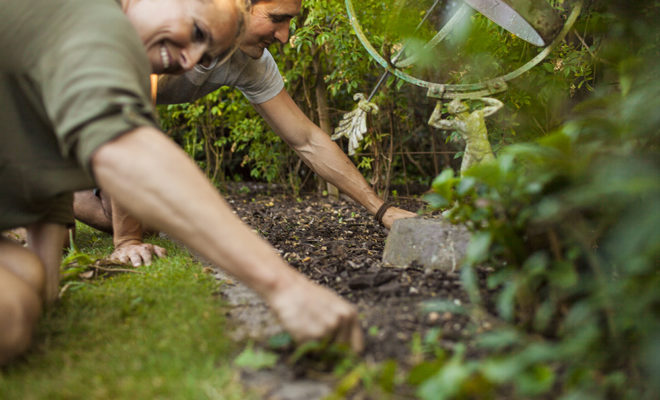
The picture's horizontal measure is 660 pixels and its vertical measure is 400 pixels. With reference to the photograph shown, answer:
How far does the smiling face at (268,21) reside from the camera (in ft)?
8.59

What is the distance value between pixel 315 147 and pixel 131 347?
1842 mm

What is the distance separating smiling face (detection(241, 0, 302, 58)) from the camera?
2.62 meters

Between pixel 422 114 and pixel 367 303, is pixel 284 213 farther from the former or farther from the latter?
pixel 367 303

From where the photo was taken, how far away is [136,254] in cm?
260

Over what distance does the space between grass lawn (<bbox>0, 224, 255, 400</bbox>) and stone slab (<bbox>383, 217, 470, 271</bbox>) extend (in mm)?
819

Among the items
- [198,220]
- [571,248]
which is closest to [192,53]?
[198,220]

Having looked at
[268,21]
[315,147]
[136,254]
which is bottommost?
[136,254]

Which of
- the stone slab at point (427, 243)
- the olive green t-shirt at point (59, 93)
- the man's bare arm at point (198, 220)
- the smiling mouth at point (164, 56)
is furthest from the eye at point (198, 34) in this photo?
the stone slab at point (427, 243)

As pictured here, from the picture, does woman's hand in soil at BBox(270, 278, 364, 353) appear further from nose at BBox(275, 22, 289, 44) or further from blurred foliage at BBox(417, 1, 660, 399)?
nose at BBox(275, 22, 289, 44)

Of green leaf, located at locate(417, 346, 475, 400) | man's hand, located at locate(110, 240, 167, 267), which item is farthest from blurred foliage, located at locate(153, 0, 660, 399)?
man's hand, located at locate(110, 240, 167, 267)

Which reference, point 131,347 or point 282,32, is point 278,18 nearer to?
point 282,32

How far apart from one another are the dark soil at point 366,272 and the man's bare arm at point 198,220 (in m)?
0.24

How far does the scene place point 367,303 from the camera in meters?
1.78

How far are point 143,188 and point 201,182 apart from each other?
5.6 inches
